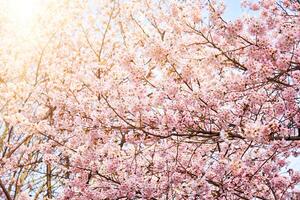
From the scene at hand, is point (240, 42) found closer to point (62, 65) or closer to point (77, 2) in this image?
point (62, 65)

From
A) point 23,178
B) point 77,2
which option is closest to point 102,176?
point 23,178

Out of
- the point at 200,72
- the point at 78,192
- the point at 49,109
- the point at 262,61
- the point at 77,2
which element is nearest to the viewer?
the point at 262,61

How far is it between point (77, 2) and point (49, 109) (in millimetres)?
3231

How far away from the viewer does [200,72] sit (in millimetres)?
5840

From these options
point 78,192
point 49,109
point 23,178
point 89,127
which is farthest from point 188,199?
point 23,178

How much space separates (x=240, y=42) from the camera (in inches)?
214

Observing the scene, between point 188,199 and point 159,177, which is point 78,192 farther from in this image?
point 188,199

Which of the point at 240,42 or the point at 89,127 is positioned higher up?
the point at 240,42

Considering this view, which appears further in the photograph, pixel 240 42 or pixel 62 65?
pixel 62 65

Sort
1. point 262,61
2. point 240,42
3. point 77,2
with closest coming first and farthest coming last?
point 262,61 → point 240,42 → point 77,2

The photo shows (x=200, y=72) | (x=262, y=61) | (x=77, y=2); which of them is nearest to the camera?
(x=262, y=61)

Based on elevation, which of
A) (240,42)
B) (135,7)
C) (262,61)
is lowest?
(262,61)

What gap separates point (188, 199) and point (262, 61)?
1.81 meters

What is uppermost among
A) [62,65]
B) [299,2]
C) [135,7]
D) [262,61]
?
[135,7]
